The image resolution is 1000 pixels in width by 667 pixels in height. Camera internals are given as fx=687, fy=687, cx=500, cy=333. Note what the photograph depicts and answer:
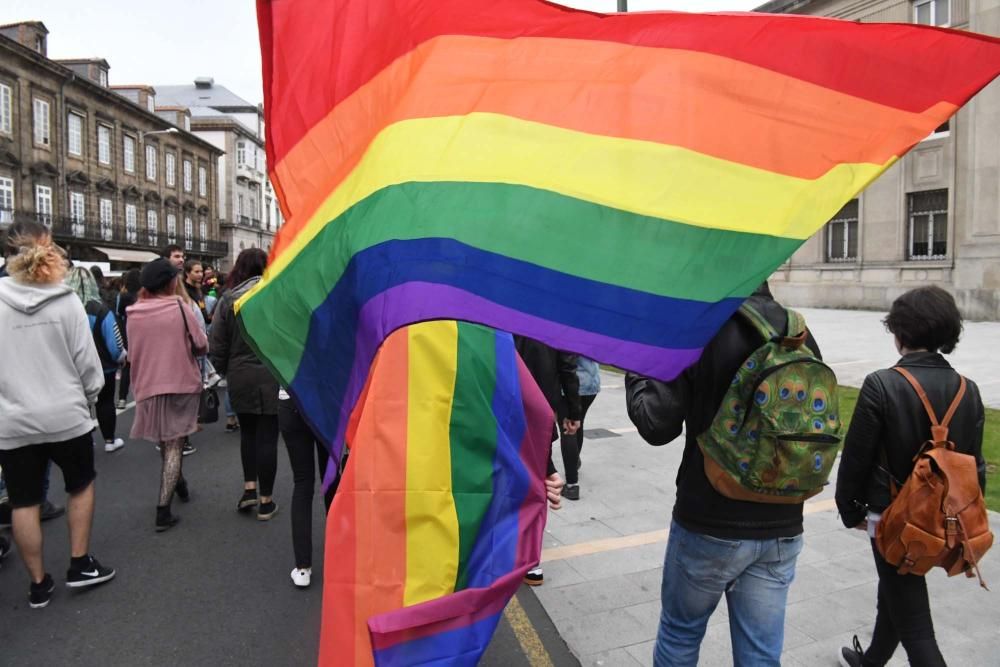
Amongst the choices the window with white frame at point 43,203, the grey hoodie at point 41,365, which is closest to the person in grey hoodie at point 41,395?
the grey hoodie at point 41,365

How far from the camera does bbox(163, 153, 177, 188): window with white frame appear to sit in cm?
4952

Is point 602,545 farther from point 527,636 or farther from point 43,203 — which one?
point 43,203

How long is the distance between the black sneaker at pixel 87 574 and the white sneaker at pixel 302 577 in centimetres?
111

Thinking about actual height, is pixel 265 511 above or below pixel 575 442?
below

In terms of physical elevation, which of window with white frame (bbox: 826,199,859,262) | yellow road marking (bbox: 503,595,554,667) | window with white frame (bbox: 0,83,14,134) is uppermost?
window with white frame (bbox: 0,83,14,134)

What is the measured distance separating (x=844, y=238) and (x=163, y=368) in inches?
1093

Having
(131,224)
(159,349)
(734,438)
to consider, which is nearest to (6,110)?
(131,224)

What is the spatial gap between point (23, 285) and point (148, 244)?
1912 inches

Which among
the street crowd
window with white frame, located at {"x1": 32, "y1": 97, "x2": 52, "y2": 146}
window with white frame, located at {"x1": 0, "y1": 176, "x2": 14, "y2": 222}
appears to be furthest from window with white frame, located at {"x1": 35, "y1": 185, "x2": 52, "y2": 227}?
the street crowd

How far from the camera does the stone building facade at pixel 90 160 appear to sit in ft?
111

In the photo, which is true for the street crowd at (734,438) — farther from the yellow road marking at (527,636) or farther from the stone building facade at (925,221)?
the stone building facade at (925,221)

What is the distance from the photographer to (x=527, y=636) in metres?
3.50

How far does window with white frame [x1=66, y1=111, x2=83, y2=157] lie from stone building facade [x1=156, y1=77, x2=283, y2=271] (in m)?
18.0

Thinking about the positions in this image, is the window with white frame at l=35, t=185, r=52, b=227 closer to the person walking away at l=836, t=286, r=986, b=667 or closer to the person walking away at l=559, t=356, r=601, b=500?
the person walking away at l=559, t=356, r=601, b=500
